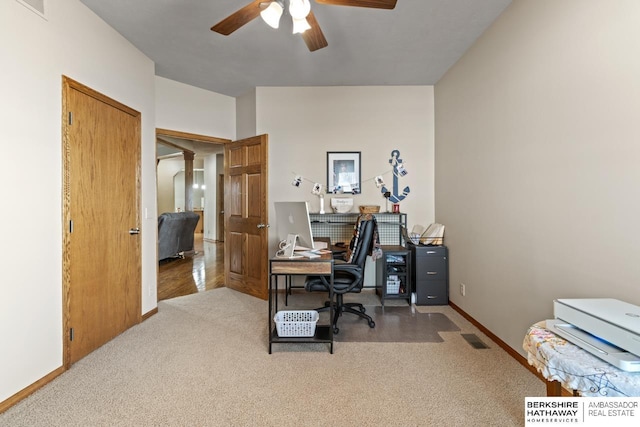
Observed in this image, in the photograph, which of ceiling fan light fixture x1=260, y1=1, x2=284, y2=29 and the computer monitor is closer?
ceiling fan light fixture x1=260, y1=1, x2=284, y2=29

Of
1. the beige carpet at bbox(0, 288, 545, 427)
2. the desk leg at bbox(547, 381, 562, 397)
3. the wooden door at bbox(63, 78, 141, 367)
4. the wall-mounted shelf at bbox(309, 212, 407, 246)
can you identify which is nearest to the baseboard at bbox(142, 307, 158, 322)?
the wooden door at bbox(63, 78, 141, 367)

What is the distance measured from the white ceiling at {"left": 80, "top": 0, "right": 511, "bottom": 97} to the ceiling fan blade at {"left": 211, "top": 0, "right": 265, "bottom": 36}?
39 centimetres

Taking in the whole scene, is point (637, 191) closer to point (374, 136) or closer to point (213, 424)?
point (213, 424)

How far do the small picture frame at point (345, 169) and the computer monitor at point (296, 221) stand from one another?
4.72 ft

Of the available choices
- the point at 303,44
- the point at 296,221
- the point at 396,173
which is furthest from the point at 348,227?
the point at 303,44

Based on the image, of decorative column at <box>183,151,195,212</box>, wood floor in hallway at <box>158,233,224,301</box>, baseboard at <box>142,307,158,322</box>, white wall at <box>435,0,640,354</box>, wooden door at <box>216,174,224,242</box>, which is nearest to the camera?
white wall at <box>435,0,640,354</box>

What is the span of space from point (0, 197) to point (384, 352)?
9.37 feet

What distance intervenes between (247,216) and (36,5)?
2721mm

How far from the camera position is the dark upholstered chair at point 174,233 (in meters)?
6.05

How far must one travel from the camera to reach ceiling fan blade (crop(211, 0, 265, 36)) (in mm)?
1955

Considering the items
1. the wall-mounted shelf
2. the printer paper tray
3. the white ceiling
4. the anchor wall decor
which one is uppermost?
the white ceiling

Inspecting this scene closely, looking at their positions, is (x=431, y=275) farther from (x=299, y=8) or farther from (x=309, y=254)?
(x=299, y=8)

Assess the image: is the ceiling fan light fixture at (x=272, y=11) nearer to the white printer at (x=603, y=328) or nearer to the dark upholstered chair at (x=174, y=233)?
the white printer at (x=603, y=328)

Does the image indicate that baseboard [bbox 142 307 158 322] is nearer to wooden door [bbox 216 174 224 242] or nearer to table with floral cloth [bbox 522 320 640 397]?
table with floral cloth [bbox 522 320 640 397]
